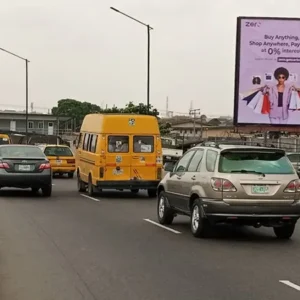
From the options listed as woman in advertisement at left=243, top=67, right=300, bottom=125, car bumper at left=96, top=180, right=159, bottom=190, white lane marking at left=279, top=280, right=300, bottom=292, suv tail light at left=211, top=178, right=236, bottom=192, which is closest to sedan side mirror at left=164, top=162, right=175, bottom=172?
suv tail light at left=211, top=178, right=236, bottom=192

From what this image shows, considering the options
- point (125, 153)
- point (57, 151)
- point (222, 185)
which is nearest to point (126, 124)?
point (125, 153)

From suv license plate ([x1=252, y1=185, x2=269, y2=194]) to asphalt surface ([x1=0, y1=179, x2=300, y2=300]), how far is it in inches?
35.0

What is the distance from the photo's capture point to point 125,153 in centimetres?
2056

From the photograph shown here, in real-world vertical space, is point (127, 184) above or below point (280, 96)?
below

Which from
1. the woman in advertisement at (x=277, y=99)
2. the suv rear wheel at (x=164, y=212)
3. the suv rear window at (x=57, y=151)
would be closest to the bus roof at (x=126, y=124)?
the suv rear wheel at (x=164, y=212)

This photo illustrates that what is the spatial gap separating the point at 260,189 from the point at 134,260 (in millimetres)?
2824

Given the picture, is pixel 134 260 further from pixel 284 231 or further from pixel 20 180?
pixel 20 180

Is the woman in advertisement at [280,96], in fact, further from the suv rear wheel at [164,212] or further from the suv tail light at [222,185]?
the suv tail light at [222,185]

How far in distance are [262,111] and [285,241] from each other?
77.6 feet

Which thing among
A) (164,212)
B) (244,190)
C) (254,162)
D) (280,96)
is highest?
(280,96)

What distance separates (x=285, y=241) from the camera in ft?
38.5

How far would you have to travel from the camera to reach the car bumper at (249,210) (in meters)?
11.1

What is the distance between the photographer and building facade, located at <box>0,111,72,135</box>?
10800cm

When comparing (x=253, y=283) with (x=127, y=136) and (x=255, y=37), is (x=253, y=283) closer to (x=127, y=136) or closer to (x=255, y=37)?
(x=127, y=136)
